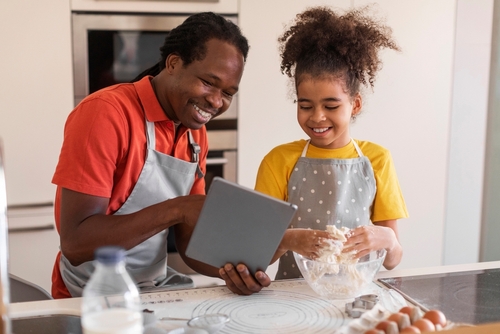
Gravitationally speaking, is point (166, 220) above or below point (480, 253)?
above

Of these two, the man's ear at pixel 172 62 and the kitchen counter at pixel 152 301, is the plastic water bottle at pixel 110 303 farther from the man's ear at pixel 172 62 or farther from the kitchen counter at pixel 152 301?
the man's ear at pixel 172 62

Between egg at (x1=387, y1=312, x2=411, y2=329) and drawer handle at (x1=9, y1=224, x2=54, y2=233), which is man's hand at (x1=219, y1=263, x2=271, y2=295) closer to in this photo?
egg at (x1=387, y1=312, x2=411, y2=329)

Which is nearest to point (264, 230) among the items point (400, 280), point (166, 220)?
point (166, 220)

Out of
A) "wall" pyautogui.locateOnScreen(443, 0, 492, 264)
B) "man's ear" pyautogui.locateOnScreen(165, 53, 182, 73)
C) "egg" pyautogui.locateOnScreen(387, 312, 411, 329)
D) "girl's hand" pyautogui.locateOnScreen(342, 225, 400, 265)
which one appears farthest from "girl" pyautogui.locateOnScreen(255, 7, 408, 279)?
"wall" pyautogui.locateOnScreen(443, 0, 492, 264)

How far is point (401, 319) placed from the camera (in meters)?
0.89

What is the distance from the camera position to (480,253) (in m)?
2.77

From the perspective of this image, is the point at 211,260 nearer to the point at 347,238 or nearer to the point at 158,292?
the point at 158,292

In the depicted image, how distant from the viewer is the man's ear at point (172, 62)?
1.37 meters

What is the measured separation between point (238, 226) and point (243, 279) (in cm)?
14

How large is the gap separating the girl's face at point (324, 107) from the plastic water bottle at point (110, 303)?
2.44ft

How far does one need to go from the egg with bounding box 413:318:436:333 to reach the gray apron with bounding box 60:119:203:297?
0.62m

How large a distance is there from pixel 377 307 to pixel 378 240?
8.7 inches

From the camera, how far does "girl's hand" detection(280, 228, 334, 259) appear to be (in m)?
1.13

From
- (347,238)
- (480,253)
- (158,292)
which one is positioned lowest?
(480,253)
